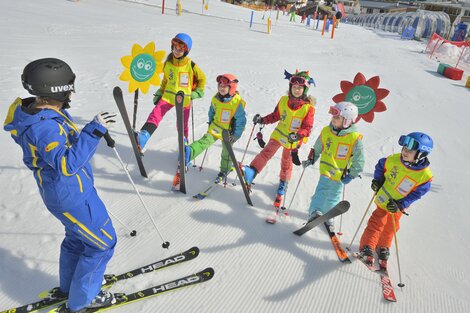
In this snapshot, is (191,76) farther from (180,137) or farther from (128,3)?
(128,3)

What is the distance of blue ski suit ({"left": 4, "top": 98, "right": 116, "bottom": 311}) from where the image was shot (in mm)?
1909

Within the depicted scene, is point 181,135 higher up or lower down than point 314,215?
higher up

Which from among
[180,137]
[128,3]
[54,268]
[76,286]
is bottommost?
[54,268]

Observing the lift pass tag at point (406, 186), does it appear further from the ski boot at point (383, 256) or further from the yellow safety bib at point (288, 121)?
the yellow safety bib at point (288, 121)

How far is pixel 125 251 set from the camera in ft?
10.8

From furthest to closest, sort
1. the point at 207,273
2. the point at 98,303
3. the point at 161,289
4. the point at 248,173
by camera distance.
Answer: the point at 248,173 → the point at 207,273 → the point at 161,289 → the point at 98,303

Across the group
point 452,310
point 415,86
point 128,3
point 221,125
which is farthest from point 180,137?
point 128,3

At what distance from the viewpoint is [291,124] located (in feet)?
13.7

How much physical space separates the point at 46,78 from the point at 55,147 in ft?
1.43

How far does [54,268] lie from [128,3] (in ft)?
81.9

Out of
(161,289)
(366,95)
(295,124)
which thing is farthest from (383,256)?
(161,289)

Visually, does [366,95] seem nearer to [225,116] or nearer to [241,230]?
[225,116]

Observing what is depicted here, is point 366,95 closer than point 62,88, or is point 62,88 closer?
point 62,88

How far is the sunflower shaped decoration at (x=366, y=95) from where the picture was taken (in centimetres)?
415
